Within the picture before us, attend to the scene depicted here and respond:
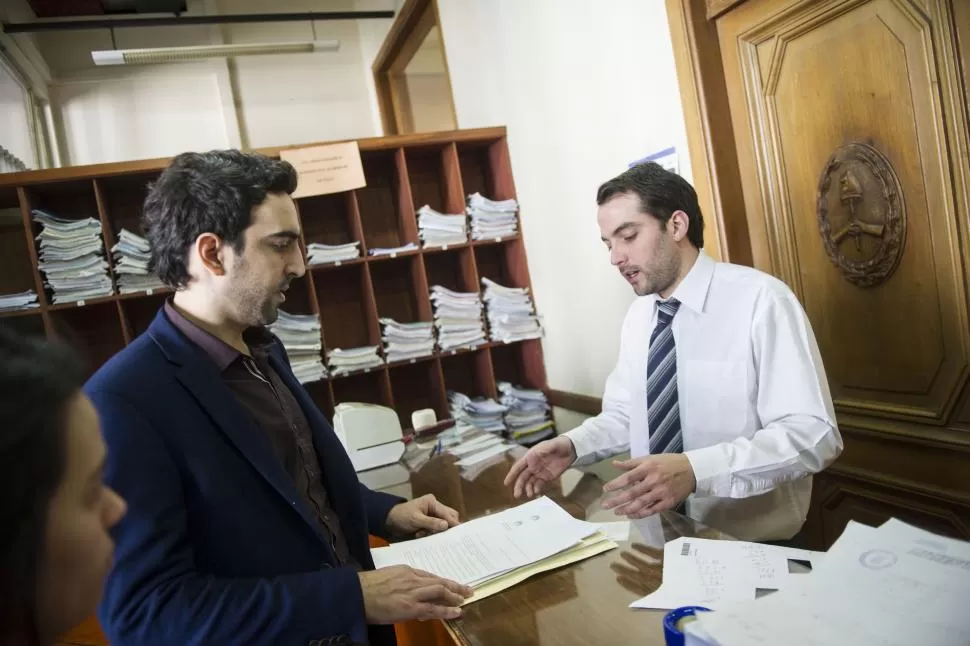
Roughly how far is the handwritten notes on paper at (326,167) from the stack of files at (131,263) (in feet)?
2.31

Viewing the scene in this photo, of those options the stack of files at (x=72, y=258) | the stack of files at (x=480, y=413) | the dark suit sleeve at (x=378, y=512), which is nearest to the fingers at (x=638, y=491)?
the dark suit sleeve at (x=378, y=512)

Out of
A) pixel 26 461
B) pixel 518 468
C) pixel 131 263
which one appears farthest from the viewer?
pixel 131 263

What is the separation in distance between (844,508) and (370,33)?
540 cm

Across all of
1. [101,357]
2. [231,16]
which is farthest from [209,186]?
[231,16]

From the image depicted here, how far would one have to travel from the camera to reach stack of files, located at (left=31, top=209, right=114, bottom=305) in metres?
2.57

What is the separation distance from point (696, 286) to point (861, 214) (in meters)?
0.45

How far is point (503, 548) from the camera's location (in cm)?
122

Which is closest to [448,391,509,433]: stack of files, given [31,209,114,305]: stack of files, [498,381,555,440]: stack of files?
[498,381,555,440]: stack of files

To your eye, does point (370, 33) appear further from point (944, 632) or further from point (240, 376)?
point (944, 632)

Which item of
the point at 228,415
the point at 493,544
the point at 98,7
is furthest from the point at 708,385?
the point at 98,7

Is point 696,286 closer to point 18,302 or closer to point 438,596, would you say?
point 438,596

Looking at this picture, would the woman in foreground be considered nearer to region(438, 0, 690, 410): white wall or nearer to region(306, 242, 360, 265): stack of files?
region(438, 0, 690, 410): white wall

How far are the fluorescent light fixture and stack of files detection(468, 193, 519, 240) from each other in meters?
2.66

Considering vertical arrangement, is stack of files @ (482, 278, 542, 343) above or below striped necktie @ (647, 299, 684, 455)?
above
